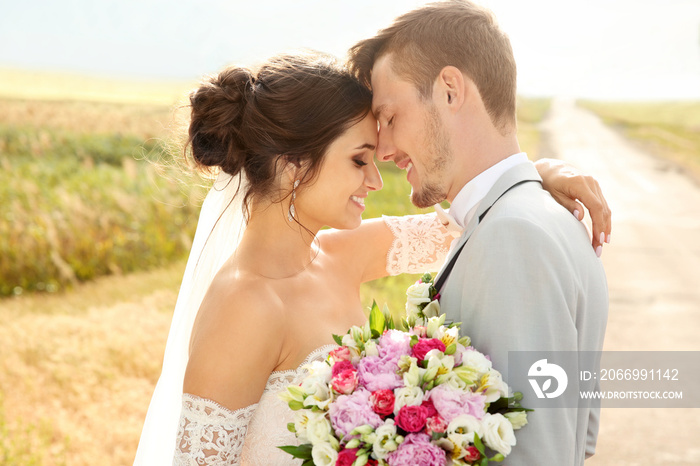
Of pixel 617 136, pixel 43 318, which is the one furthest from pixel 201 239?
pixel 617 136

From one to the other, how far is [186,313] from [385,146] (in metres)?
1.44

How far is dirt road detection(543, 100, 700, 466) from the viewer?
596 cm

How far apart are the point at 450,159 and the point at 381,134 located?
45 cm

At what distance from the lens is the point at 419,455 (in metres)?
1.98

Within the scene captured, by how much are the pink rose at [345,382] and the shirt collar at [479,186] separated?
963 mm

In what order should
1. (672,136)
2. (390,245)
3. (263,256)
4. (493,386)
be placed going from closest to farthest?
(493,386)
(263,256)
(390,245)
(672,136)

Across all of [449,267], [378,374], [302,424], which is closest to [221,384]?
[302,424]

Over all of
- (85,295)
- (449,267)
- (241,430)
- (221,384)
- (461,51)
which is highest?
(461,51)

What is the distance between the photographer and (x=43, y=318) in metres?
8.87

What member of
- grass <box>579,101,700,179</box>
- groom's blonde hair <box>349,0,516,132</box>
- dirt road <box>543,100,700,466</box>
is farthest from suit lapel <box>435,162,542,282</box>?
grass <box>579,101,700,179</box>

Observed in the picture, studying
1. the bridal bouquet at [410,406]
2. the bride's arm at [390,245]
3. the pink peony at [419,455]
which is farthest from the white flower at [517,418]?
the bride's arm at [390,245]

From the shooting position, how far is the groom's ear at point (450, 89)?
2768 millimetres

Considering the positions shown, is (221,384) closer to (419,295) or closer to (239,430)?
(239,430)

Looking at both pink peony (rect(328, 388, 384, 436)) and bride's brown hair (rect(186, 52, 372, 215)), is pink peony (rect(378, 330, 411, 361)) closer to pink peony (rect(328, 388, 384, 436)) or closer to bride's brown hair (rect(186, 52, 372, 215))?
pink peony (rect(328, 388, 384, 436))
